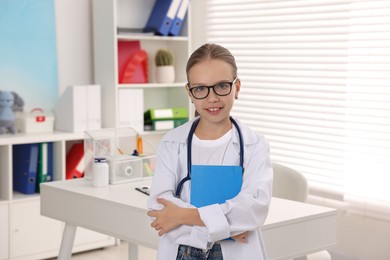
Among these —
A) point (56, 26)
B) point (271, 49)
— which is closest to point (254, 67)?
point (271, 49)

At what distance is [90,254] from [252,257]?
2.68 metres

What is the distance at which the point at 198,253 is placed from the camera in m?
1.83

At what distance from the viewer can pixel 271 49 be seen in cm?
434

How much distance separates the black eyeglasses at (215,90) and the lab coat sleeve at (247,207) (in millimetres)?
183

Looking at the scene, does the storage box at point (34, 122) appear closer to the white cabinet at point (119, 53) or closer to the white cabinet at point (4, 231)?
the white cabinet at point (119, 53)

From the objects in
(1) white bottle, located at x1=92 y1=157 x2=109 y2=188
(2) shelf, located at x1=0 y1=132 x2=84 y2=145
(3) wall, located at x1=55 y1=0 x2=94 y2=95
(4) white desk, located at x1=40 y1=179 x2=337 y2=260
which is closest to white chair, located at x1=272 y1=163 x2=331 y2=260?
(4) white desk, located at x1=40 y1=179 x2=337 y2=260

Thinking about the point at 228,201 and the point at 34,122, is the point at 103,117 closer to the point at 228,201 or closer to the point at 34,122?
the point at 34,122

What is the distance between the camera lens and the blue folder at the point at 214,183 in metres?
1.81

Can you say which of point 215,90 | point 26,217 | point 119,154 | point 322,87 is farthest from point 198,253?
point 26,217

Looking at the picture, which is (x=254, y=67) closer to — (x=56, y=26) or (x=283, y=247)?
(x=56, y=26)

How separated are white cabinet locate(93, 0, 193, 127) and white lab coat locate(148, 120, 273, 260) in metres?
2.58

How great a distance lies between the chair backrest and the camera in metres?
2.95

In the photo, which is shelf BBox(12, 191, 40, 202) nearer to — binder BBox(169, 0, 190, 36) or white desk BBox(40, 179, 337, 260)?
white desk BBox(40, 179, 337, 260)

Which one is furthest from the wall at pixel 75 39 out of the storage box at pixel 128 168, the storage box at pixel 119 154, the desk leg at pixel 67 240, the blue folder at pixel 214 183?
the blue folder at pixel 214 183
